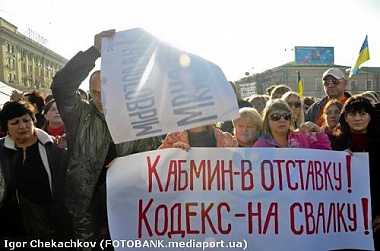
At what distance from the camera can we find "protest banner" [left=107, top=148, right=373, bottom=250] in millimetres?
2838

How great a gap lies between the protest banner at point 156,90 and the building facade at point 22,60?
5702 cm

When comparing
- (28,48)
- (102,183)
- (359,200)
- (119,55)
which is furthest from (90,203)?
(28,48)

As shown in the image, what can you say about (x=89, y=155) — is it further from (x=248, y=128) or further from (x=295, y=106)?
(x=295, y=106)

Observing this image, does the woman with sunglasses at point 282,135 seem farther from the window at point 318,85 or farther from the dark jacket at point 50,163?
the window at point 318,85

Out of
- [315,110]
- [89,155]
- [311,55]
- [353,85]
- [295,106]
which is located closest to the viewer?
[89,155]

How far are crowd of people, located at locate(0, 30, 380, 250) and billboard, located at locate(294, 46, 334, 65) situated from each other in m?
69.8

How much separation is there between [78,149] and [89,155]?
0.27ft

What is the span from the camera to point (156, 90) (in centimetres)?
269

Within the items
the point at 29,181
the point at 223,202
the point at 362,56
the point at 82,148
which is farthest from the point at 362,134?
the point at 362,56

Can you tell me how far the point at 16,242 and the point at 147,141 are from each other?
1.12m

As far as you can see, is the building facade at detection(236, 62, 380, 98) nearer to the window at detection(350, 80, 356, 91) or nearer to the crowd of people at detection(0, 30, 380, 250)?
the window at detection(350, 80, 356, 91)

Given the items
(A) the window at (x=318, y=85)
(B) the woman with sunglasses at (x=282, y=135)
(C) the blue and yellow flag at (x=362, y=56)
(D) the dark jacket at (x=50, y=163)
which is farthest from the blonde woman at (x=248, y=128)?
(A) the window at (x=318, y=85)

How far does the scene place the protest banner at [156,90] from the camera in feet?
8.73

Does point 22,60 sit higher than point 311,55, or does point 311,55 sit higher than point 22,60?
point 22,60
